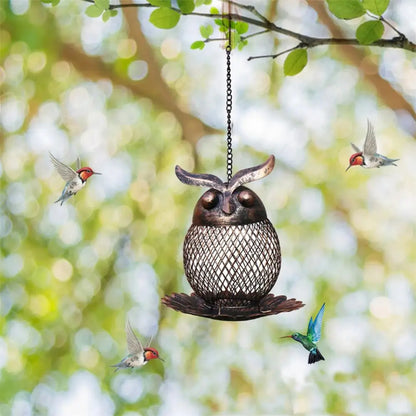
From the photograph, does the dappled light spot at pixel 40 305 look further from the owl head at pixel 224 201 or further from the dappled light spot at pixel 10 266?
the owl head at pixel 224 201

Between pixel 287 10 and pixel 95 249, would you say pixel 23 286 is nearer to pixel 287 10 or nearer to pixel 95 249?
pixel 95 249

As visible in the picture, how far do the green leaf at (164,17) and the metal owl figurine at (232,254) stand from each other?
0.91ft

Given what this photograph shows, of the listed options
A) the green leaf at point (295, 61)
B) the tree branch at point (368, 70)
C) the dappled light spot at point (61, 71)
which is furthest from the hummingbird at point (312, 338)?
the dappled light spot at point (61, 71)

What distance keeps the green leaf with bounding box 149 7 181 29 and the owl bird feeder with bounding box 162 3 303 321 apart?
0.50 ft

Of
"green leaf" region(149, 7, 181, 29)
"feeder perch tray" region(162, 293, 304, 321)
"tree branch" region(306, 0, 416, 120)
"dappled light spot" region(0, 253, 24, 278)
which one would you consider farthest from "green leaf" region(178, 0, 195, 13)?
"dappled light spot" region(0, 253, 24, 278)

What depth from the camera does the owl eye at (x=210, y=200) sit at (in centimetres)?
121

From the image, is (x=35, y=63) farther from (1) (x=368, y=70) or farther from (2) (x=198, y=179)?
(2) (x=198, y=179)

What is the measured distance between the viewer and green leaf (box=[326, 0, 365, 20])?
3.28ft

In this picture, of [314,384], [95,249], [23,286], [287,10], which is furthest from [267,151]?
[23,286]

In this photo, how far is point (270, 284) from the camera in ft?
4.27

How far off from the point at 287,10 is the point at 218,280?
1.82 meters

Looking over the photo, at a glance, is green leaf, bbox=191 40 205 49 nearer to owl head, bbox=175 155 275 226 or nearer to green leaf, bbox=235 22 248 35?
green leaf, bbox=235 22 248 35

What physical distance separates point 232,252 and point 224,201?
0.54 ft

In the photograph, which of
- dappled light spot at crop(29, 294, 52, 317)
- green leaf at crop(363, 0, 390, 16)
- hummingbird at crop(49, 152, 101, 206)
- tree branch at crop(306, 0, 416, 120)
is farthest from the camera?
dappled light spot at crop(29, 294, 52, 317)
